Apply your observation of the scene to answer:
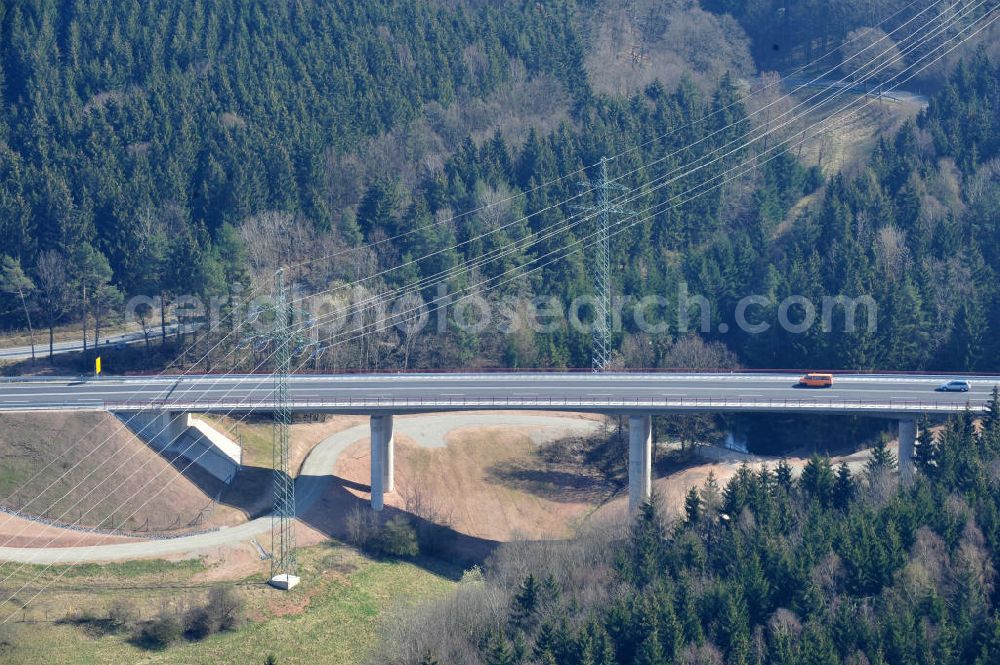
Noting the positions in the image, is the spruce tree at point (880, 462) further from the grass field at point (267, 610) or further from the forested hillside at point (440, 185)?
the grass field at point (267, 610)

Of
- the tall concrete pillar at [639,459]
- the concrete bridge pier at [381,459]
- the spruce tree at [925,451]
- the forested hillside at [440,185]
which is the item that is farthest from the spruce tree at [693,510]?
the forested hillside at [440,185]

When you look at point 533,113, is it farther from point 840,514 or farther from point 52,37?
point 840,514

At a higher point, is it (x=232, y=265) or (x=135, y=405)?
(x=232, y=265)

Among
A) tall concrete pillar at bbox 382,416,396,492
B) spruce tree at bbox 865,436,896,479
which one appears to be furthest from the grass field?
spruce tree at bbox 865,436,896,479

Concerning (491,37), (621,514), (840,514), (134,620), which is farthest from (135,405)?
(491,37)

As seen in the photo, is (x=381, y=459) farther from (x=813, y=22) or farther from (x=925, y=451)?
(x=813, y=22)

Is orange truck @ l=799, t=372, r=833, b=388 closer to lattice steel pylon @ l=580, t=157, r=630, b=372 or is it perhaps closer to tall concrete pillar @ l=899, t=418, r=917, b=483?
tall concrete pillar @ l=899, t=418, r=917, b=483
